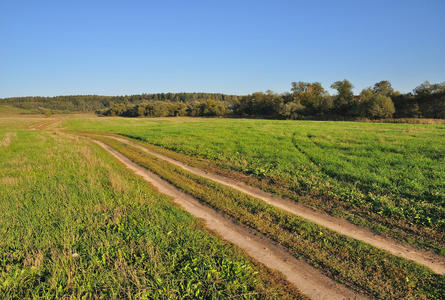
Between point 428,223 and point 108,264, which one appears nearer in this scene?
point 108,264

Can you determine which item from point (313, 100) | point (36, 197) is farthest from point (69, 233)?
point (313, 100)

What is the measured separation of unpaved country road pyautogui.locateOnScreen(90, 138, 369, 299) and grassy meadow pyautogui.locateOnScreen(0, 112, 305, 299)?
31 centimetres

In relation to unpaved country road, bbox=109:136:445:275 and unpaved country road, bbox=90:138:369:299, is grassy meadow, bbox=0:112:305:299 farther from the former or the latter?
unpaved country road, bbox=109:136:445:275

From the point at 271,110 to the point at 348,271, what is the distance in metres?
83.7

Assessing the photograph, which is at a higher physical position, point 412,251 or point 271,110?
point 271,110

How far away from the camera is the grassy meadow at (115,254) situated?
14.6 ft

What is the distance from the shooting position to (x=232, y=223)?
729 centimetres

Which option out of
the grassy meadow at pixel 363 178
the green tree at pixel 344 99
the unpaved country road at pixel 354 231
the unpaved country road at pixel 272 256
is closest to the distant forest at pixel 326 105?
Result: the green tree at pixel 344 99

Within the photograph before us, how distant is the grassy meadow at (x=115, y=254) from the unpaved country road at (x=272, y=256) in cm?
31

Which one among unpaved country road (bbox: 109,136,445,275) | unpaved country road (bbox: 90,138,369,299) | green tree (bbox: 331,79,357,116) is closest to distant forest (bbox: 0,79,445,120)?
green tree (bbox: 331,79,357,116)

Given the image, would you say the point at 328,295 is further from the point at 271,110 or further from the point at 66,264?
the point at 271,110

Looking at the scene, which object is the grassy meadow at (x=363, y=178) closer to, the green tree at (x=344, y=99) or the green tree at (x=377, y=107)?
the green tree at (x=377, y=107)

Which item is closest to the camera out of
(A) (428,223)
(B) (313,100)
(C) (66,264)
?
(C) (66,264)

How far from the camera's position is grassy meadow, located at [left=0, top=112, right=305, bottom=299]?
14.6ft
